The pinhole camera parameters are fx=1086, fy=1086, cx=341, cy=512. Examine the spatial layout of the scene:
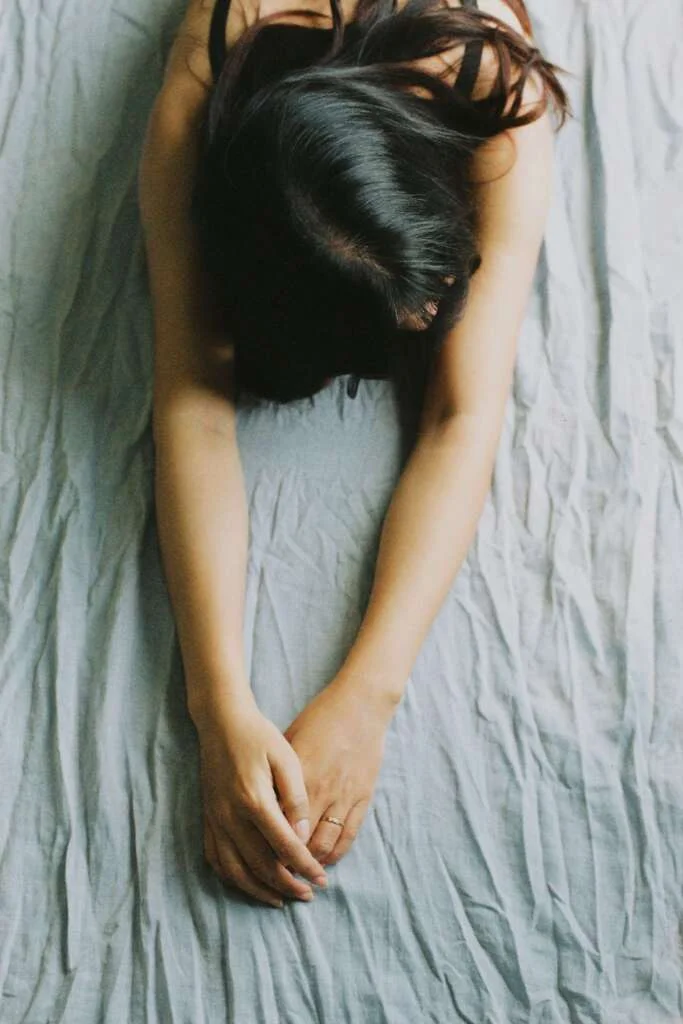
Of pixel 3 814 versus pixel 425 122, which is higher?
pixel 425 122

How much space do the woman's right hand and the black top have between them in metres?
0.30

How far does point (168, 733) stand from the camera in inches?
33.0

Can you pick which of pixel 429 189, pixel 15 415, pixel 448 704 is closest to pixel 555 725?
pixel 448 704

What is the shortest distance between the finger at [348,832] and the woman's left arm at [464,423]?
0.32 ft

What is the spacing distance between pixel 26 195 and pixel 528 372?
1.65 feet

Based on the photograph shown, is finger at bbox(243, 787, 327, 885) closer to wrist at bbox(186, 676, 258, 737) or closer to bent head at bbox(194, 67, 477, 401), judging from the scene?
wrist at bbox(186, 676, 258, 737)

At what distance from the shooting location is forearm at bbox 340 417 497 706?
0.83m

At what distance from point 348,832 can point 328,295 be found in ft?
1.27

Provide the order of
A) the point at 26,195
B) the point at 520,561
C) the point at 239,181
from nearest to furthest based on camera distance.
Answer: the point at 239,181 → the point at 520,561 → the point at 26,195

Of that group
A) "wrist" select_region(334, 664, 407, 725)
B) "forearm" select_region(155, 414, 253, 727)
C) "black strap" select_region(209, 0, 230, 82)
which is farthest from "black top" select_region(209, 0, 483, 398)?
"wrist" select_region(334, 664, 407, 725)

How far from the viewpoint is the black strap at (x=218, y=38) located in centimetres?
87

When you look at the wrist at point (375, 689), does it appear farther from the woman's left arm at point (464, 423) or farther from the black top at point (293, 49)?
the black top at point (293, 49)

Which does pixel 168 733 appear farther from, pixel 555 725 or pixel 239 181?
pixel 239 181

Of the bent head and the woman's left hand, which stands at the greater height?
the bent head
